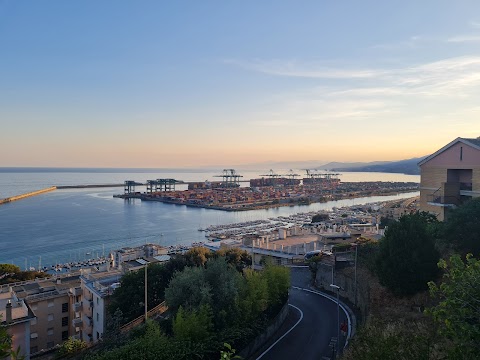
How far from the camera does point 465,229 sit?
363cm

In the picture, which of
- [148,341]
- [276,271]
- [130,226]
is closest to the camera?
[148,341]

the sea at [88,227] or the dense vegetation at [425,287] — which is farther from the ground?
the dense vegetation at [425,287]

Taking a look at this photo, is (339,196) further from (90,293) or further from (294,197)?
(90,293)

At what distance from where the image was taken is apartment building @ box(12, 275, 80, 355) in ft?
18.8

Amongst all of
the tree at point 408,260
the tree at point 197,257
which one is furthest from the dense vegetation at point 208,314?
the tree at point 197,257

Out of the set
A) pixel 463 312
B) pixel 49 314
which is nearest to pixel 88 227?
pixel 49 314

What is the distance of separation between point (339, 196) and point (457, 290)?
38.4 m

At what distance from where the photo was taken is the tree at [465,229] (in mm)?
3586

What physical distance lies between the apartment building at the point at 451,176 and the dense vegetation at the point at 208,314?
8.86ft

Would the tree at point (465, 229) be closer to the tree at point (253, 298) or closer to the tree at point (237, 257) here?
the tree at point (253, 298)

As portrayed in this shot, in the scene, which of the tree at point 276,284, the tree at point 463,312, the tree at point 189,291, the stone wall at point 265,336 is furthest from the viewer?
the tree at point 276,284

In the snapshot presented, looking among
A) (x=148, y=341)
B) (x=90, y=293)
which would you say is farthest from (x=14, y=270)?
(x=148, y=341)

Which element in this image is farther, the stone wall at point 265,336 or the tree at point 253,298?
the tree at point 253,298

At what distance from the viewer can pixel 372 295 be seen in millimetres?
3863
